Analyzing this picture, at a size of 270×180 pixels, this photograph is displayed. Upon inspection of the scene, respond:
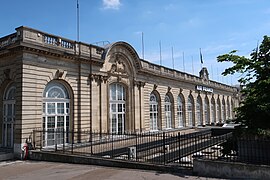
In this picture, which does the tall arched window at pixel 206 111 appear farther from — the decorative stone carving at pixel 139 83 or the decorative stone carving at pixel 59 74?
the decorative stone carving at pixel 59 74

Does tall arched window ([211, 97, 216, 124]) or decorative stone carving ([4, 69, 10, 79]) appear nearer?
decorative stone carving ([4, 69, 10, 79])

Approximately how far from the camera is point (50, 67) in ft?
52.6

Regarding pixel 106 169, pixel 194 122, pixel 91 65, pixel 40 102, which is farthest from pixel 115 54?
pixel 194 122

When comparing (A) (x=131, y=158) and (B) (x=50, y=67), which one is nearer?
(A) (x=131, y=158)

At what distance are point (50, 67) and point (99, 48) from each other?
17.0 ft

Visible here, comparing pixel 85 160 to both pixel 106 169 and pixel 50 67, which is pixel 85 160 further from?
pixel 50 67

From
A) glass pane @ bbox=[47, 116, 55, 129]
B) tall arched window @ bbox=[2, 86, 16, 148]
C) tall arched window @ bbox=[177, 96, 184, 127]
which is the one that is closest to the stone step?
tall arched window @ bbox=[2, 86, 16, 148]

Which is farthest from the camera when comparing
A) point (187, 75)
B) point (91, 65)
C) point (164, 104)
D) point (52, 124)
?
point (187, 75)

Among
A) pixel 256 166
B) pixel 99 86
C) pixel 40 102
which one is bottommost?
pixel 256 166

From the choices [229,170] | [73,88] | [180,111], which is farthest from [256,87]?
[180,111]

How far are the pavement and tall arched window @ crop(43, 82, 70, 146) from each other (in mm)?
3814

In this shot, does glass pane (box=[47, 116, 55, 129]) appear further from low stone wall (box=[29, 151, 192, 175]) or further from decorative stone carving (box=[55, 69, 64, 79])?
decorative stone carving (box=[55, 69, 64, 79])

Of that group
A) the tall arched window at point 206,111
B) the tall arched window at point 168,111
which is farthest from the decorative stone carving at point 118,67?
the tall arched window at point 206,111

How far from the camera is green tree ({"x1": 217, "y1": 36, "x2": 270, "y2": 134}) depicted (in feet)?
31.9
